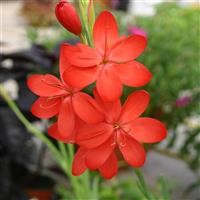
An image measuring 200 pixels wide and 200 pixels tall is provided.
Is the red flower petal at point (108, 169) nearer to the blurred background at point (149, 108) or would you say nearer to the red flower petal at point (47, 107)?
the red flower petal at point (47, 107)

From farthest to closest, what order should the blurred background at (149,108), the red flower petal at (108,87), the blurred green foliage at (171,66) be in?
the blurred green foliage at (171,66) < the blurred background at (149,108) < the red flower petal at (108,87)

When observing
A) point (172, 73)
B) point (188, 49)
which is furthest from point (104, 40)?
point (188, 49)

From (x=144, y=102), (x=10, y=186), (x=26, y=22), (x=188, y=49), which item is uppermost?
(x=144, y=102)

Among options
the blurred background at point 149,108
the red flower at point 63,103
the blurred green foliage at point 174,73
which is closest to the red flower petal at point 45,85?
the red flower at point 63,103

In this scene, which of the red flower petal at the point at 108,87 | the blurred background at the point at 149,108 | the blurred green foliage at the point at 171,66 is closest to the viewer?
the red flower petal at the point at 108,87

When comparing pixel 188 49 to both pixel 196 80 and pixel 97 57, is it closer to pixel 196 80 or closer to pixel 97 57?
pixel 196 80

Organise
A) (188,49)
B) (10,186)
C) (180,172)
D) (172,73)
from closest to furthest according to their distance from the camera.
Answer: (10,186) → (172,73) → (188,49) → (180,172)

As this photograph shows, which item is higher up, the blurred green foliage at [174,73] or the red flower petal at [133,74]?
the red flower petal at [133,74]
